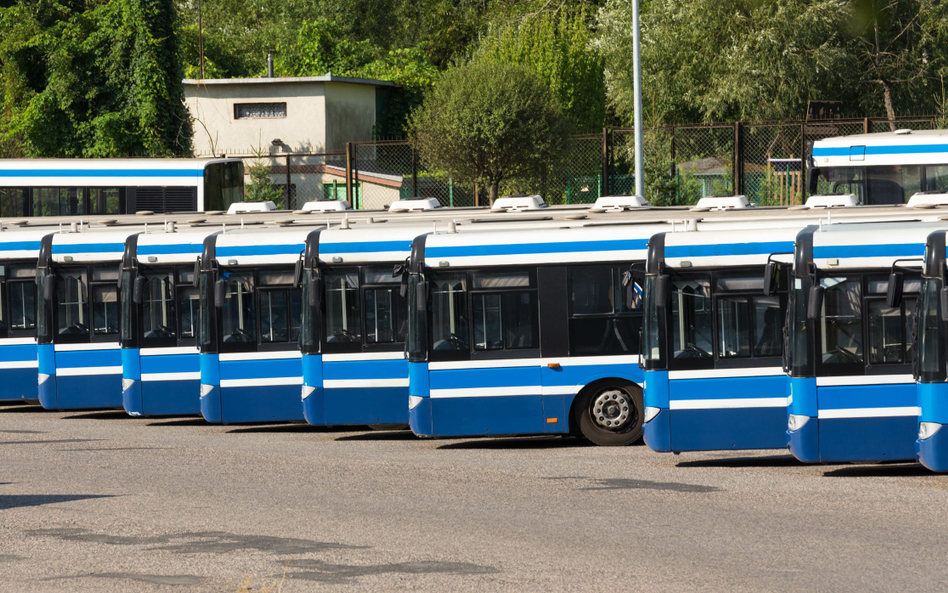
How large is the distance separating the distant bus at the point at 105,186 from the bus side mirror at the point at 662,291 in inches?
731

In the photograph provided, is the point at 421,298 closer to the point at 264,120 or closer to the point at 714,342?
the point at 714,342

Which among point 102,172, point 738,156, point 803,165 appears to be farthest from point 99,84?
point 803,165

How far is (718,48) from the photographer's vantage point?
4291cm

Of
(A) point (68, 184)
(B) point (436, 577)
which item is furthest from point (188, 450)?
(A) point (68, 184)

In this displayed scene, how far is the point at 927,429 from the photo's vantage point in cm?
1269

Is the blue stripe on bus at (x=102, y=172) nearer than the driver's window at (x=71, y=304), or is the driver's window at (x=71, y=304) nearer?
the driver's window at (x=71, y=304)

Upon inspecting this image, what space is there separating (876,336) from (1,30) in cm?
3772

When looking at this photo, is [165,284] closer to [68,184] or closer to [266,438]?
[266,438]

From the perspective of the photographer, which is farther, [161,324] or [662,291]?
[161,324]

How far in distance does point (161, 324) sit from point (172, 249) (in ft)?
3.66

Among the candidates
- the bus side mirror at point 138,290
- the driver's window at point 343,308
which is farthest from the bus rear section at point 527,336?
the bus side mirror at point 138,290

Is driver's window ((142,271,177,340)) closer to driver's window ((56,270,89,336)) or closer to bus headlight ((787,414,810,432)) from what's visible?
driver's window ((56,270,89,336))

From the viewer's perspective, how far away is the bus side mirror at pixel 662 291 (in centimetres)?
1452

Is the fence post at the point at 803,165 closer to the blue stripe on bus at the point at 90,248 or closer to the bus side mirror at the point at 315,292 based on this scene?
the bus side mirror at the point at 315,292
